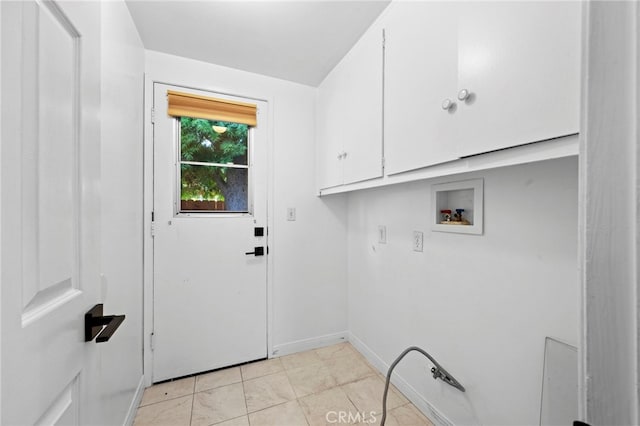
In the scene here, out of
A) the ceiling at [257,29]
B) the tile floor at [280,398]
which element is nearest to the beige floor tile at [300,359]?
the tile floor at [280,398]

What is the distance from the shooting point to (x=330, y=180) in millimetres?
1970

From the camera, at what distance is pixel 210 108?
1865mm

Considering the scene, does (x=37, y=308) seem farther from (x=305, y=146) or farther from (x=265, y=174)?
(x=305, y=146)

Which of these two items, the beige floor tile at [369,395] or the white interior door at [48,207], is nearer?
the white interior door at [48,207]

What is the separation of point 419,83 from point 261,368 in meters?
2.15

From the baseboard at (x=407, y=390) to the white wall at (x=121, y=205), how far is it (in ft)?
5.15

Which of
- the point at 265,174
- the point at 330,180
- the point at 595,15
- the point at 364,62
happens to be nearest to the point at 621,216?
the point at 595,15

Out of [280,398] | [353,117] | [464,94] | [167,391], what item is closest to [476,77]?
[464,94]

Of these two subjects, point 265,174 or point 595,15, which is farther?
point 265,174

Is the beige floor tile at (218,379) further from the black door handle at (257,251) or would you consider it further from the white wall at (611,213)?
the white wall at (611,213)

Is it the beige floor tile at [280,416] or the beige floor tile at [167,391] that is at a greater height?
the beige floor tile at [280,416]

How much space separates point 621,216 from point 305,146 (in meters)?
2.05

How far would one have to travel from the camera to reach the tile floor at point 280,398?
1438 mm

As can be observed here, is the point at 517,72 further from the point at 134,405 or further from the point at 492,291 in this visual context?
the point at 134,405
